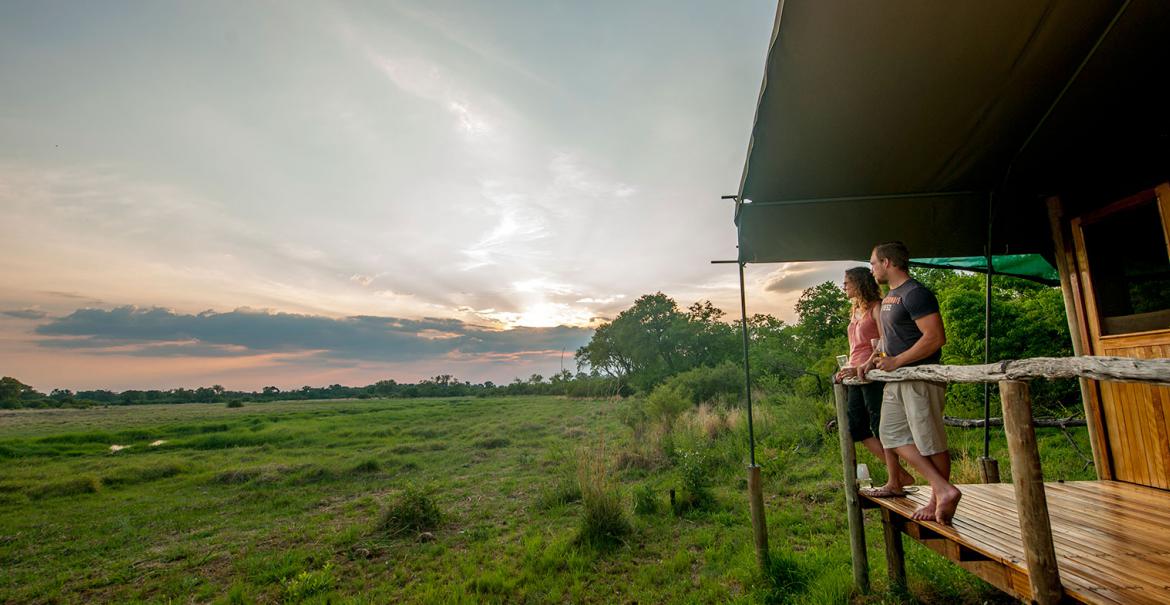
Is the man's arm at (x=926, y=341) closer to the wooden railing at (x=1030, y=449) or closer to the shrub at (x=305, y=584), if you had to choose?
the wooden railing at (x=1030, y=449)

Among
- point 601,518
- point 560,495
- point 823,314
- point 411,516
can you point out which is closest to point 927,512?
point 601,518

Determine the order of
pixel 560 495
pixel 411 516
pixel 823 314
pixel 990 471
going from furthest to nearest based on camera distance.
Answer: pixel 823 314 → pixel 560 495 → pixel 411 516 → pixel 990 471

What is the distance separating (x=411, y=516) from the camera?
6715 millimetres

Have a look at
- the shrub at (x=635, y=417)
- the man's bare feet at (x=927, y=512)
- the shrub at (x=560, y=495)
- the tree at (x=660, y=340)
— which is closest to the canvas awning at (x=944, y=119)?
the man's bare feet at (x=927, y=512)

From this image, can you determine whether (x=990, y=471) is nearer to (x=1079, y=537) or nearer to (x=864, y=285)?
(x=1079, y=537)

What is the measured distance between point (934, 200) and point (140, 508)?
14.9 m

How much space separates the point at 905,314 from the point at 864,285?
2.06ft

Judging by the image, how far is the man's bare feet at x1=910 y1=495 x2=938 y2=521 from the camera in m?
2.52

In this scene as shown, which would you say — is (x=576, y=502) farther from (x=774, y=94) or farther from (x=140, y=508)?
(x=140, y=508)

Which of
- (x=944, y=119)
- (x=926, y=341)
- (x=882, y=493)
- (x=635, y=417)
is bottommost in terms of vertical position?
(x=635, y=417)

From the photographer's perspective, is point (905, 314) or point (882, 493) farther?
point (882, 493)

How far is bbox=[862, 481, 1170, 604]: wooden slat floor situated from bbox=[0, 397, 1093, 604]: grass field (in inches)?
29.4

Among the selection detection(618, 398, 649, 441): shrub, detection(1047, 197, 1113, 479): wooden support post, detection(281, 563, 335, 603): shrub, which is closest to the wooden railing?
detection(1047, 197, 1113, 479): wooden support post

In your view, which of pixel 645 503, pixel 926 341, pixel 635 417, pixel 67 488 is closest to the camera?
pixel 926 341
